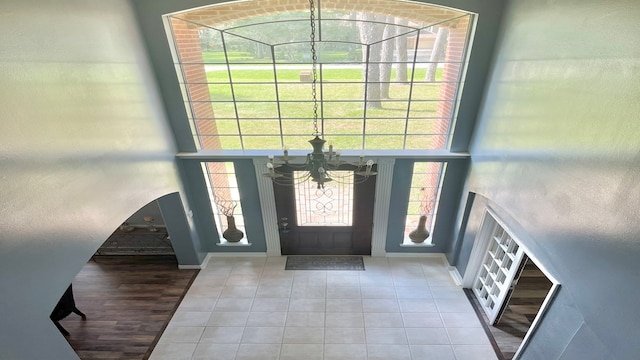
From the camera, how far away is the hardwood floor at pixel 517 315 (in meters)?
3.98

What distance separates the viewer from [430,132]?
457 cm

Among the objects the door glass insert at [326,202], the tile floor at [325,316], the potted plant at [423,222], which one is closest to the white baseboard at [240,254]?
the tile floor at [325,316]

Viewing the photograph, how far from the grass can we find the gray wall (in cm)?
124

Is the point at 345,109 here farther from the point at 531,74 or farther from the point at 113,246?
the point at 113,246

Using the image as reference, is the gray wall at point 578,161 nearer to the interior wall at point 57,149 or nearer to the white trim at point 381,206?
the white trim at point 381,206

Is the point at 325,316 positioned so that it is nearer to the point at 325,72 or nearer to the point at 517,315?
the point at 517,315

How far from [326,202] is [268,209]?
98cm

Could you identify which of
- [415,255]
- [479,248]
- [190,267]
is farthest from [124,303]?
[479,248]

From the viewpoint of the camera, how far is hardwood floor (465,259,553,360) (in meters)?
3.98

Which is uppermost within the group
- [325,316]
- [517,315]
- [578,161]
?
[578,161]

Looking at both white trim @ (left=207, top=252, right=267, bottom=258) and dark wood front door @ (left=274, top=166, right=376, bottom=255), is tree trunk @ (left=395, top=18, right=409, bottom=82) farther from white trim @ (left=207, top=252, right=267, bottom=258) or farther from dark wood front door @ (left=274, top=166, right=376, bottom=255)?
white trim @ (left=207, top=252, right=267, bottom=258)

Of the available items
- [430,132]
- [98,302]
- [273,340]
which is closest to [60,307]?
[98,302]

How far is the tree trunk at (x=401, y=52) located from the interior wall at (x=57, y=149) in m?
3.21

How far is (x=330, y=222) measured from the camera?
5.36 m
